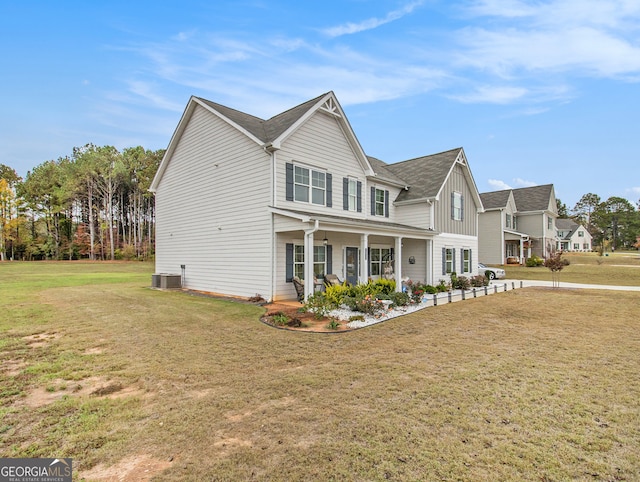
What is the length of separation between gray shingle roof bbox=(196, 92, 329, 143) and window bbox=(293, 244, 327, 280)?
4.69 metres

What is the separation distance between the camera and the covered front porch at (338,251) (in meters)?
11.5

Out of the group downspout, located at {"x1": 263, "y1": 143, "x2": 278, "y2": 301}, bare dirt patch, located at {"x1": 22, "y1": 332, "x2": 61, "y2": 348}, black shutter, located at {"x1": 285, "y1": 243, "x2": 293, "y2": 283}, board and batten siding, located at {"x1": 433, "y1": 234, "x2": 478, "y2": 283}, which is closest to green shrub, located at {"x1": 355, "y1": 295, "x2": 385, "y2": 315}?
black shutter, located at {"x1": 285, "y1": 243, "x2": 293, "y2": 283}

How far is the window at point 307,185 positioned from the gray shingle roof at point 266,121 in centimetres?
160

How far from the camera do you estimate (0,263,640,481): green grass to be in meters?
3.04

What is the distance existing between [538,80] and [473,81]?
3114 millimetres

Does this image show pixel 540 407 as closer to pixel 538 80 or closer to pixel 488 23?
pixel 488 23

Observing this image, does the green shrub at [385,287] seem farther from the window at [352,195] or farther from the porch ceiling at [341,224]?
the window at [352,195]

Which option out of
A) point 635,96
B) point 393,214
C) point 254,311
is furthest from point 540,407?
point 635,96

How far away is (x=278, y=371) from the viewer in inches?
214

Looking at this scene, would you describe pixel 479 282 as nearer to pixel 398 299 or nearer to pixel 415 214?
pixel 415 214

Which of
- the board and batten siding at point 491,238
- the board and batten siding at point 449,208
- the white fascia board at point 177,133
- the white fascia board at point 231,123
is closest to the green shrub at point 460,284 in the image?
the board and batten siding at point 449,208

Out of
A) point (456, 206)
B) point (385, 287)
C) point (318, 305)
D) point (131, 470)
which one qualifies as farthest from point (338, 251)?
point (131, 470)

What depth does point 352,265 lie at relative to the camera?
15.8m

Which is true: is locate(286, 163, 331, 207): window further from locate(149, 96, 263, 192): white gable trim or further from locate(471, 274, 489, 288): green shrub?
locate(471, 274, 489, 288): green shrub
